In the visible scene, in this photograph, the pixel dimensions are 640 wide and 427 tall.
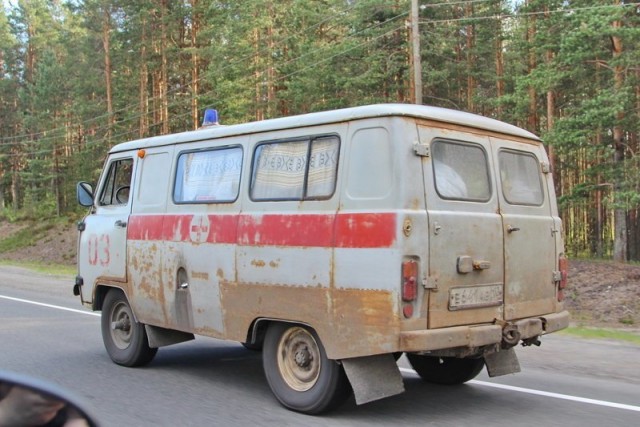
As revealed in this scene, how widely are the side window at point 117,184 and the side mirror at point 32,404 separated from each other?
5.96 m

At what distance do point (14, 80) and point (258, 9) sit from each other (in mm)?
35228

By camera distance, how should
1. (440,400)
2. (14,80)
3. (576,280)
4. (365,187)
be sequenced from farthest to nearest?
(14,80)
(576,280)
(440,400)
(365,187)

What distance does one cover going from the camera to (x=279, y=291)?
5.62m

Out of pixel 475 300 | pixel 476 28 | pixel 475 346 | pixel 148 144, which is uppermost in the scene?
pixel 476 28

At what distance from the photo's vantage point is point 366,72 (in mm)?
27375

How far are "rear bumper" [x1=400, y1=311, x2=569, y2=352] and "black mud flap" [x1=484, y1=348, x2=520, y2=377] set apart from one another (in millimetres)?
458

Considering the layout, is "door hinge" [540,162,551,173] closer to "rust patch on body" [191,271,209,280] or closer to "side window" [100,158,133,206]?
"rust patch on body" [191,271,209,280]

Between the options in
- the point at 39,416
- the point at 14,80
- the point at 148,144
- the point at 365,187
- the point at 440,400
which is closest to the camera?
the point at 39,416

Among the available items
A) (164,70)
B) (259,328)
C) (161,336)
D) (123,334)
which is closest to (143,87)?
(164,70)

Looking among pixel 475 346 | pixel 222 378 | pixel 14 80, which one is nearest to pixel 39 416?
pixel 475 346

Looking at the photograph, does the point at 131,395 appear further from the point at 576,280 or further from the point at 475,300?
the point at 576,280

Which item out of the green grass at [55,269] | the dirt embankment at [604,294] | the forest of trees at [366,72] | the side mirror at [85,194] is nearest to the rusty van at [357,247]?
the side mirror at [85,194]

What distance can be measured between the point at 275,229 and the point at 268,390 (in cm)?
178

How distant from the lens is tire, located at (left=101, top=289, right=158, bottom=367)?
7410 millimetres
